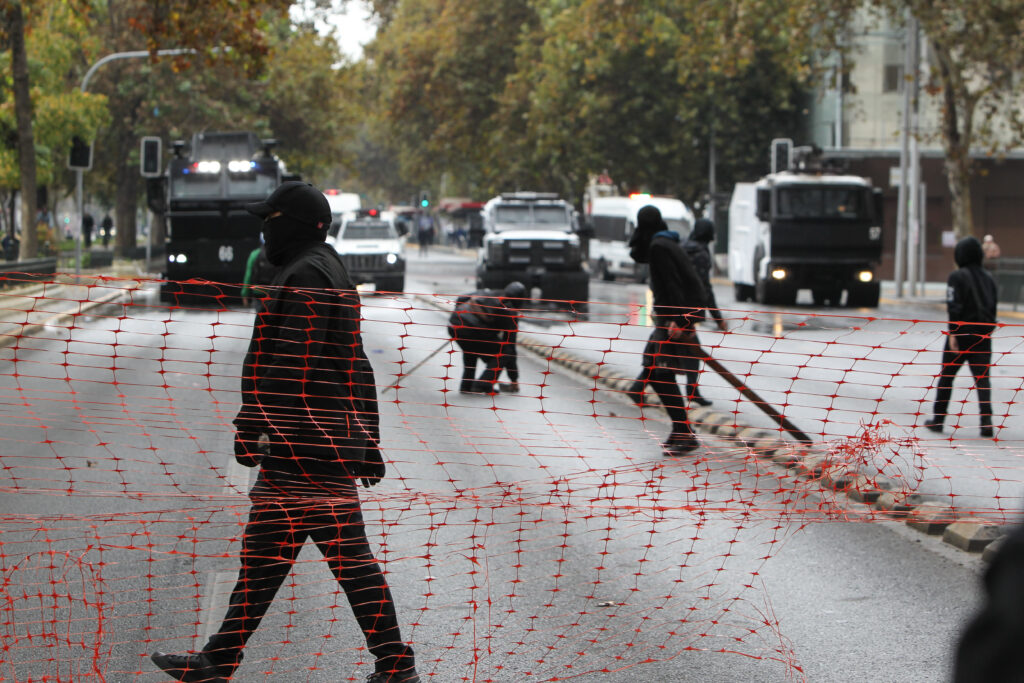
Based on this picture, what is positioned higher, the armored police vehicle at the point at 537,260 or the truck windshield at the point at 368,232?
the truck windshield at the point at 368,232

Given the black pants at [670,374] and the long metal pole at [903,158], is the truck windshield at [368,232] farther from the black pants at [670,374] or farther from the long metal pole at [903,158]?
the black pants at [670,374]

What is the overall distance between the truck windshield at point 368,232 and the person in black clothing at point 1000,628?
29390 mm

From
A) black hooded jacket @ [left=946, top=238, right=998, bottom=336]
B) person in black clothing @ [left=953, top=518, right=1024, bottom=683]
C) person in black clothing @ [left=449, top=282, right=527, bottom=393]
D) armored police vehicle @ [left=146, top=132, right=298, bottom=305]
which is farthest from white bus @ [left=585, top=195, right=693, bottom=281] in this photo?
person in black clothing @ [left=953, top=518, right=1024, bottom=683]

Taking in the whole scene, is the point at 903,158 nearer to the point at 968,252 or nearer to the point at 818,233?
the point at 818,233

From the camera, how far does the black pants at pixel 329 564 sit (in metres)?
4.17

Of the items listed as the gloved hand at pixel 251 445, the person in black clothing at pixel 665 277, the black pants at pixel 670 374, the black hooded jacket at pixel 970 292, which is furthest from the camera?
the black hooded jacket at pixel 970 292

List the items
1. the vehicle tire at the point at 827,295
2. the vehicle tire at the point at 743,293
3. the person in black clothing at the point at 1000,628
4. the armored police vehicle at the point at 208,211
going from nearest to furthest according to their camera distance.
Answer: the person in black clothing at the point at 1000,628, the armored police vehicle at the point at 208,211, the vehicle tire at the point at 827,295, the vehicle tire at the point at 743,293

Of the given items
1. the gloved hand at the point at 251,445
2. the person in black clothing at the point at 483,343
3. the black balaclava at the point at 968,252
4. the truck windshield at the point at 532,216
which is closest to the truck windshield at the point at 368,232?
the truck windshield at the point at 532,216

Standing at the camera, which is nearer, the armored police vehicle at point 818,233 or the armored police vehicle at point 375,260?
the armored police vehicle at point 818,233

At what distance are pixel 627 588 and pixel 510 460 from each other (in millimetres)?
3011

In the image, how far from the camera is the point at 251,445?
15.0 feet

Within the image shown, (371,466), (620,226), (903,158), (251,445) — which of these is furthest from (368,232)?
(371,466)

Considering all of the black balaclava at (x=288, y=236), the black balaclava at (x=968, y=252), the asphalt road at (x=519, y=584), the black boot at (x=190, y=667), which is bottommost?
the asphalt road at (x=519, y=584)

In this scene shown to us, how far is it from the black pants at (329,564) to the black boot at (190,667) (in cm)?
4
